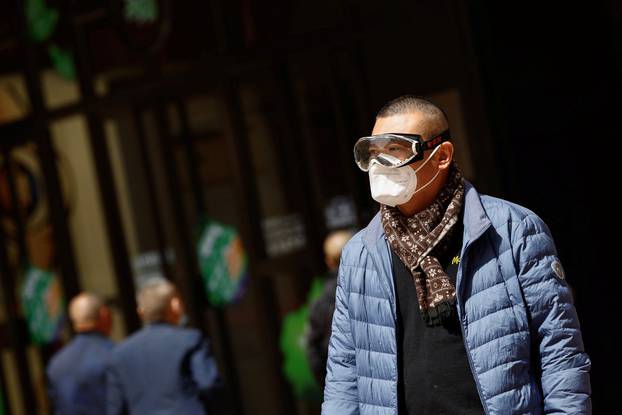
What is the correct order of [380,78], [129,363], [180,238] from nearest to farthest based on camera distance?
[129,363] < [380,78] < [180,238]

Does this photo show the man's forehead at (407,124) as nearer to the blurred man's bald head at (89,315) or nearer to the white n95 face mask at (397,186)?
the white n95 face mask at (397,186)

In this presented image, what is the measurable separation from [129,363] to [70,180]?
3550 millimetres

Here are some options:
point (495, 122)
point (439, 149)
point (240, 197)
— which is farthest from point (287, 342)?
point (439, 149)

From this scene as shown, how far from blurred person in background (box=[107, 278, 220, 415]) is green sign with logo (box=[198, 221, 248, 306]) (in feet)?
6.48

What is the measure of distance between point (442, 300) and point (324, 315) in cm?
270

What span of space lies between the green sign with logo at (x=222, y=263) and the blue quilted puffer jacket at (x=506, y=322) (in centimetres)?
453

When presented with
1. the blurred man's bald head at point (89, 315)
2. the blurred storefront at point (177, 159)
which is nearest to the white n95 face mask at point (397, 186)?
the blurred storefront at point (177, 159)

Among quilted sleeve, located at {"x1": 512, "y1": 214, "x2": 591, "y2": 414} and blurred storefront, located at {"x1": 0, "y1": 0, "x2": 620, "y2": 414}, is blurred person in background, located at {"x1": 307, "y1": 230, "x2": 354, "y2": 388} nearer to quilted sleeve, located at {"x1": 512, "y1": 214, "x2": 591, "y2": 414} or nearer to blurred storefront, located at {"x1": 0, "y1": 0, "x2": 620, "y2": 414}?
blurred storefront, located at {"x1": 0, "y1": 0, "x2": 620, "y2": 414}

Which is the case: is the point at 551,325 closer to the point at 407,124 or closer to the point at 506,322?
the point at 506,322

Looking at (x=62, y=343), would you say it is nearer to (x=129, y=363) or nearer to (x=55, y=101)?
(x=55, y=101)

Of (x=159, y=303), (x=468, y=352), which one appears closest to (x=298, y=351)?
(x=159, y=303)

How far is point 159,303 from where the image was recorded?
5.73m

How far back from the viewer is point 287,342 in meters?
7.54

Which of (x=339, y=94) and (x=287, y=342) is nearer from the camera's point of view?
(x=339, y=94)
